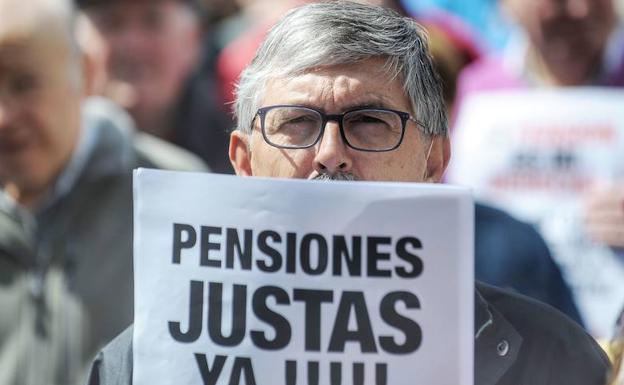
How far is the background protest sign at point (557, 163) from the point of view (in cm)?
A: 512

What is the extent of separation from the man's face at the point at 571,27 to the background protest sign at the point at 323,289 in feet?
10.6

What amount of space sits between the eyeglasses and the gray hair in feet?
0.24

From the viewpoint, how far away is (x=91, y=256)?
4.93 m

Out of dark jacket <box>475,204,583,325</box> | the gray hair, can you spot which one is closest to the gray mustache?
the gray hair

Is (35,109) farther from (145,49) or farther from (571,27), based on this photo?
(571,27)

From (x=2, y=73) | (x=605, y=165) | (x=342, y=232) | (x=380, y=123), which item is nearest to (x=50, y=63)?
(x=2, y=73)

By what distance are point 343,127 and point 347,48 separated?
0.15 m

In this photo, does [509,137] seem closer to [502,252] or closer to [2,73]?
[502,252]

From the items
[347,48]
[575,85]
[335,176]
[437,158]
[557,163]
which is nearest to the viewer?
[335,176]

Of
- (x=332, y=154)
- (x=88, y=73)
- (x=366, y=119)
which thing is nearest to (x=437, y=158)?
(x=366, y=119)

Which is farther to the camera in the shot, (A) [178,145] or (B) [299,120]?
(A) [178,145]

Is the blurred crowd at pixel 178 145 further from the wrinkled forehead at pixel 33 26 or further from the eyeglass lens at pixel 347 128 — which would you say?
the eyeglass lens at pixel 347 128

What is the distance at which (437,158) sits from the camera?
10.2 feet

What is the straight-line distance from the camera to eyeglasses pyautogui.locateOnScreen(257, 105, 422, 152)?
2.86 meters
